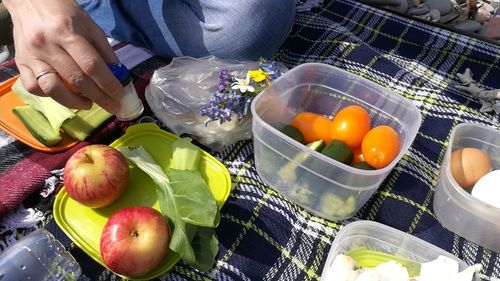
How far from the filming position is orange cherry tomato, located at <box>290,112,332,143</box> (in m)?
0.97

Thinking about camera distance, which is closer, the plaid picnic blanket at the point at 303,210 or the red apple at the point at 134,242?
the red apple at the point at 134,242

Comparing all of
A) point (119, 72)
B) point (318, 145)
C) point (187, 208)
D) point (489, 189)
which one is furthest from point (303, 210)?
point (119, 72)

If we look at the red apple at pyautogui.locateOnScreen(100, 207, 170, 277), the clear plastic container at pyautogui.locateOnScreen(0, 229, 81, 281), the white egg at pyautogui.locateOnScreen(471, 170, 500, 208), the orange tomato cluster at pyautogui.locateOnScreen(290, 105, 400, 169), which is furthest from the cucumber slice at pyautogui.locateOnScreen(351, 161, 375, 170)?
the clear plastic container at pyautogui.locateOnScreen(0, 229, 81, 281)

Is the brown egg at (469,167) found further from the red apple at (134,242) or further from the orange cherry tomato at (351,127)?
the red apple at (134,242)

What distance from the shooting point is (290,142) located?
850mm

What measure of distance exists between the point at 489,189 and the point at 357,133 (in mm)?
278

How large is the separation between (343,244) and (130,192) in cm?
45

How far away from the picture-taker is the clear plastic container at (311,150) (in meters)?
0.84

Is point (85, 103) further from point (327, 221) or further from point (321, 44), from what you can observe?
point (321, 44)

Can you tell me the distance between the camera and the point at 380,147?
88 centimetres

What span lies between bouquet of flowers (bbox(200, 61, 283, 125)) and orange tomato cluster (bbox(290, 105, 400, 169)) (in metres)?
0.11

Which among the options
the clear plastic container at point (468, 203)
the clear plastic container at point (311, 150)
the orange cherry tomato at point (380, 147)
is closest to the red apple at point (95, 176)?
the clear plastic container at point (311, 150)

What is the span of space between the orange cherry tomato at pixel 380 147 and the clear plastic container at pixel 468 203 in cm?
12

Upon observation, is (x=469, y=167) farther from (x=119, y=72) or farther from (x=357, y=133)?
(x=119, y=72)
